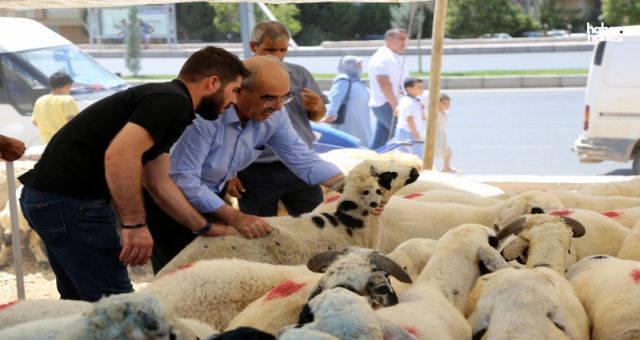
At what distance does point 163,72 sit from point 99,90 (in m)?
15.1

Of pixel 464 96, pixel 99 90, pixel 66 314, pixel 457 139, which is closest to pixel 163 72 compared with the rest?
pixel 464 96

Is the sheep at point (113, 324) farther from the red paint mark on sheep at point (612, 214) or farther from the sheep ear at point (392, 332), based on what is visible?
the red paint mark on sheep at point (612, 214)

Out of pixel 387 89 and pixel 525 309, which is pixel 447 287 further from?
pixel 387 89

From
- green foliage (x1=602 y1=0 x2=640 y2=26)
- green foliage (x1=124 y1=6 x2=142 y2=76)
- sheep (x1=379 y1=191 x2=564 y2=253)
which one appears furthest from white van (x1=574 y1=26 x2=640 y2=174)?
green foliage (x1=602 y1=0 x2=640 y2=26)

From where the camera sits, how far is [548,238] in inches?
185

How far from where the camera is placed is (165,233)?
5.46m

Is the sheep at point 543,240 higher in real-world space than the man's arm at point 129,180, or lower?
lower

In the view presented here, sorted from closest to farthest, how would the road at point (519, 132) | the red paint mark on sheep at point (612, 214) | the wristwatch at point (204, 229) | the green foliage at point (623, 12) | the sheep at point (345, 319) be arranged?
the sheep at point (345, 319), the wristwatch at point (204, 229), the red paint mark on sheep at point (612, 214), the road at point (519, 132), the green foliage at point (623, 12)

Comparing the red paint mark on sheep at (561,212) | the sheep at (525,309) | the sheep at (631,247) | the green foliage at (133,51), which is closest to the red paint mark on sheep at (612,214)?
the red paint mark on sheep at (561,212)

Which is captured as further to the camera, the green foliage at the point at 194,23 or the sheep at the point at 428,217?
the green foliage at the point at 194,23

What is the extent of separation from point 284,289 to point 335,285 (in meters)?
0.47

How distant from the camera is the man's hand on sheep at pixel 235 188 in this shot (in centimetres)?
637

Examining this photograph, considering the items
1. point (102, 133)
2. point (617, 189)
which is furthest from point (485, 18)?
point (102, 133)

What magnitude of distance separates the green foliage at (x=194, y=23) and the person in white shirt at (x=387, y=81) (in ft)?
83.0
